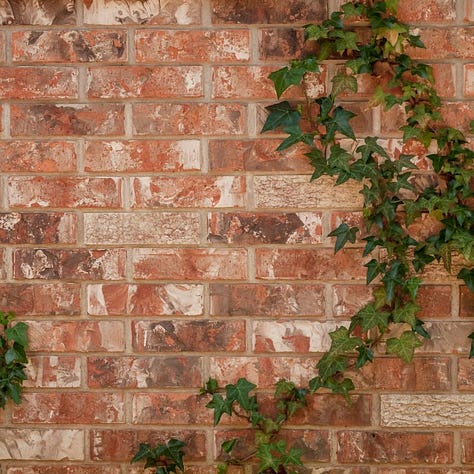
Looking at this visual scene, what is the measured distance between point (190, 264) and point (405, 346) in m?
0.55

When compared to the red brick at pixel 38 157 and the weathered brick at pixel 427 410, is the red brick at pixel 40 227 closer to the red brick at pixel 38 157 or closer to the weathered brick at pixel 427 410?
the red brick at pixel 38 157

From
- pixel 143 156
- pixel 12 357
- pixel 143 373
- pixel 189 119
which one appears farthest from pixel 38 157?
pixel 143 373

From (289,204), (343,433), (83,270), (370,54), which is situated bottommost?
(343,433)

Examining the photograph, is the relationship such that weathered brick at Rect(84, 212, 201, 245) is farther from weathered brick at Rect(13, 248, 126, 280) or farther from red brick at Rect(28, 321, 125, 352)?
red brick at Rect(28, 321, 125, 352)

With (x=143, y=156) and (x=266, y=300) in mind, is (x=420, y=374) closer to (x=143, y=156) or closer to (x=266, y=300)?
(x=266, y=300)

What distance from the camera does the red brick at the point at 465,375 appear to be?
1582 mm

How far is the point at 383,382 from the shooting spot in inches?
62.7

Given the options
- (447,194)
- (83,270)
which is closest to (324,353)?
(447,194)

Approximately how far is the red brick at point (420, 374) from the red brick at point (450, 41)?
0.74m

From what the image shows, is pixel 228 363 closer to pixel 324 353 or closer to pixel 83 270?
pixel 324 353

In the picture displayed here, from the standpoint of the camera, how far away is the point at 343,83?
1518mm

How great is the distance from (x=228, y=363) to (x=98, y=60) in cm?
81

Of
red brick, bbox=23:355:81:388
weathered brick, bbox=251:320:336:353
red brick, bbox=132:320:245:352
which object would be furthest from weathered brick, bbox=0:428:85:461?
weathered brick, bbox=251:320:336:353

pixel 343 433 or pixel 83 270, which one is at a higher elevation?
pixel 83 270
